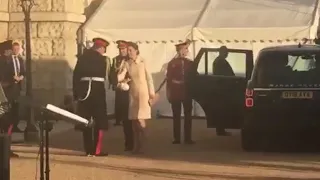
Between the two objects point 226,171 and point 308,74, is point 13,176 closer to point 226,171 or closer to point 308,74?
point 226,171

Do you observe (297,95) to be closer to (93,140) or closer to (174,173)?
(174,173)

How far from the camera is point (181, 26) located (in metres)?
20.5

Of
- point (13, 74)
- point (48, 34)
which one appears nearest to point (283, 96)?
point (13, 74)

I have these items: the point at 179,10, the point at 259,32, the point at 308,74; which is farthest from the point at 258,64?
the point at 179,10

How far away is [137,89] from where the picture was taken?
13305 mm

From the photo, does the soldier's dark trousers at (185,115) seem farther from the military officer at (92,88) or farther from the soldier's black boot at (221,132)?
the military officer at (92,88)

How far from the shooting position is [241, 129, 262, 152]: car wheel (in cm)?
1355

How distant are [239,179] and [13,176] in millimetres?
2819

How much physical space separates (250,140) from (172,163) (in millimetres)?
1857

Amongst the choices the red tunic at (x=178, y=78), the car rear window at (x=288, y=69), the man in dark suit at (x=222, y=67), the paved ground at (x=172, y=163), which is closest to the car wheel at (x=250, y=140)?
the paved ground at (x=172, y=163)

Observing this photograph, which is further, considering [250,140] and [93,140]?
[250,140]

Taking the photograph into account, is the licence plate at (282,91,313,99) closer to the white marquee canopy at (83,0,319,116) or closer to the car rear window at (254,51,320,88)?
the car rear window at (254,51,320,88)

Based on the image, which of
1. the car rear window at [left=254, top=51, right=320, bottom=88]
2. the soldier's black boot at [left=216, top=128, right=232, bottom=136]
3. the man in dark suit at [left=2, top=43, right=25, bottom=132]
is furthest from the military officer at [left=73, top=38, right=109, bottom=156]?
the soldier's black boot at [left=216, top=128, right=232, bottom=136]

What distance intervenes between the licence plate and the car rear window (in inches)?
5.2
